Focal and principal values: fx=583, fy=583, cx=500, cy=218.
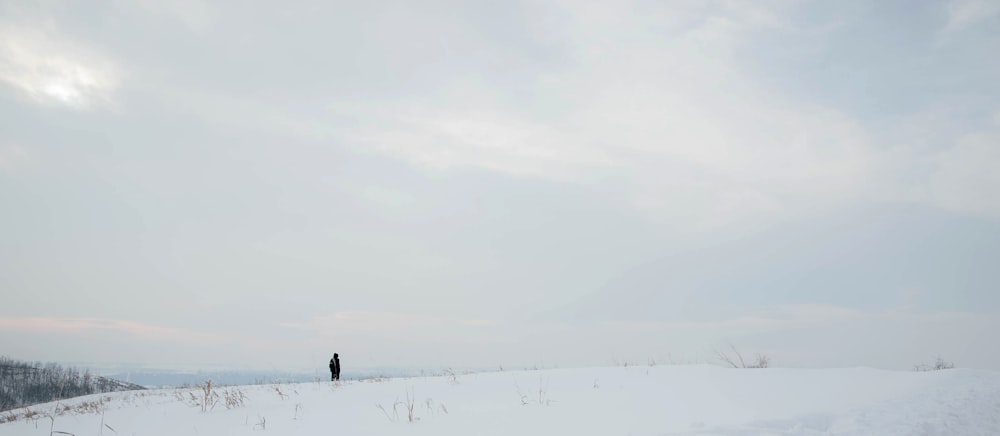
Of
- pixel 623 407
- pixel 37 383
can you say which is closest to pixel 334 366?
pixel 623 407

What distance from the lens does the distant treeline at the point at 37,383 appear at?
62.4m

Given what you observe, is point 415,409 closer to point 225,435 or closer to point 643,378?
point 225,435

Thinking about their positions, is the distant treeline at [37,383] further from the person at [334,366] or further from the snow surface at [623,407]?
the snow surface at [623,407]

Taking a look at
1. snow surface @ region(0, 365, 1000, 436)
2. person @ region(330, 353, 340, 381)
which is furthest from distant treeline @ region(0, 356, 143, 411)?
snow surface @ region(0, 365, 1000, 436)

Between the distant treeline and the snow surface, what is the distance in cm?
6120

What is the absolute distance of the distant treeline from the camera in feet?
205

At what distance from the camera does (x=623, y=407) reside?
7336 millimetres

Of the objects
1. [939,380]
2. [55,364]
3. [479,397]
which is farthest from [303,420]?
[55,364]

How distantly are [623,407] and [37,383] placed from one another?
3772 inches

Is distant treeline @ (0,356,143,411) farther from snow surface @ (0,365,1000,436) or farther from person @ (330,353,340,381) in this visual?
snow surface @ (0,365,1000,436)

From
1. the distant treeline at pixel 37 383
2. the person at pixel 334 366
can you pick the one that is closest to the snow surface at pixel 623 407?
the person at pixel 334 366

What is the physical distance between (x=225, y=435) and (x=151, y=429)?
213cm

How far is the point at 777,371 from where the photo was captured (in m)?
10.8

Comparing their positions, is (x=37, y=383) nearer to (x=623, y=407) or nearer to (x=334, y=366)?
(x=334, y=366)
